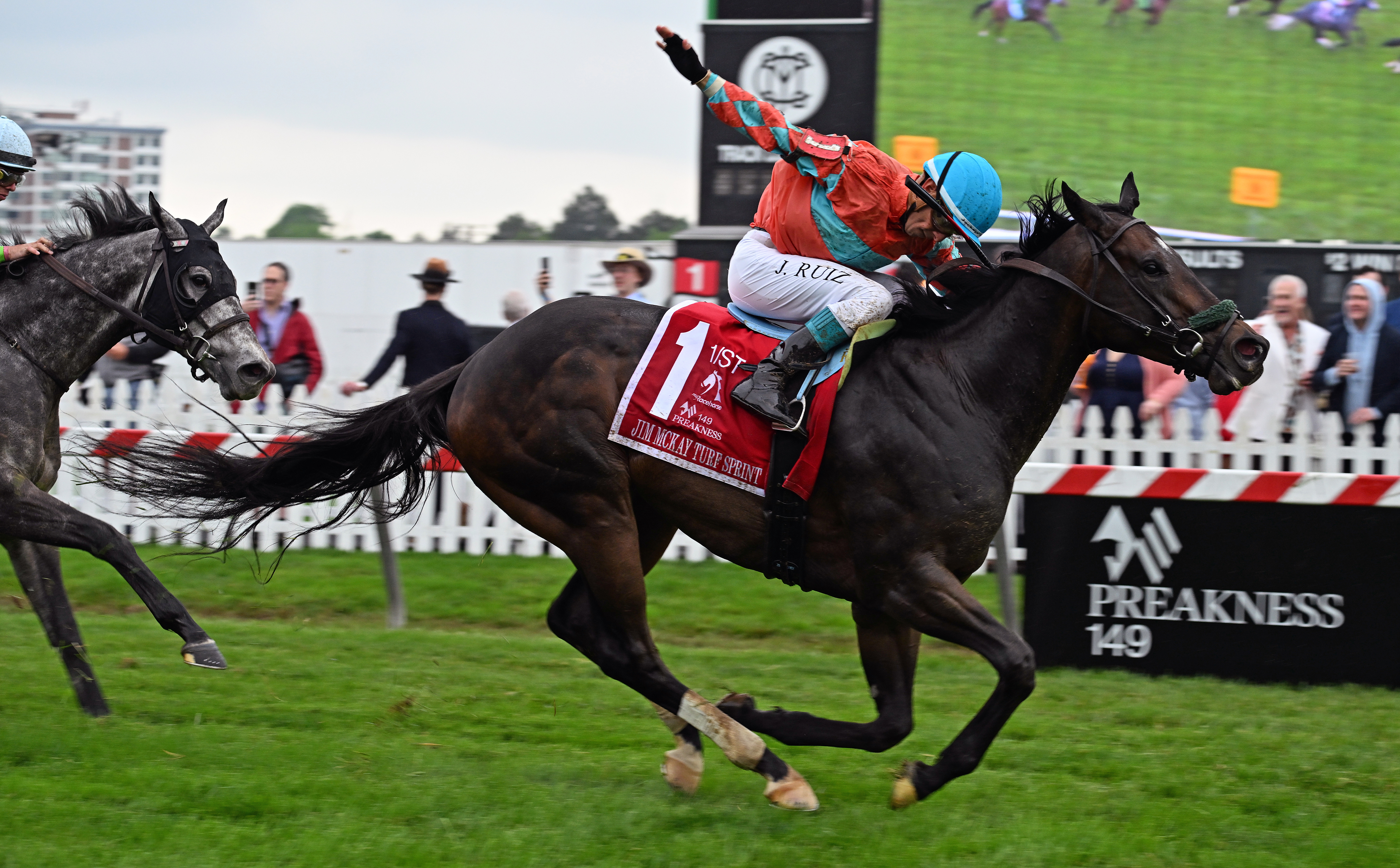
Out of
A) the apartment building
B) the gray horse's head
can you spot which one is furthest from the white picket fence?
the apartment building

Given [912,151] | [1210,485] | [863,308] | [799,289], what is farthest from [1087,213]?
[912,151]

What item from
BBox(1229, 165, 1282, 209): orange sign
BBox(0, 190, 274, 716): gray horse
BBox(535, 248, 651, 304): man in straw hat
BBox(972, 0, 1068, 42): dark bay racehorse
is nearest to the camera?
BBox(0, 190, 274, 716): gray horse

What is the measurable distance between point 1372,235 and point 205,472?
1224 centimetres

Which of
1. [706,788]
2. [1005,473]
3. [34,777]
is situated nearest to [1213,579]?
[1005,473]

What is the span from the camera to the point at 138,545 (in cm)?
902

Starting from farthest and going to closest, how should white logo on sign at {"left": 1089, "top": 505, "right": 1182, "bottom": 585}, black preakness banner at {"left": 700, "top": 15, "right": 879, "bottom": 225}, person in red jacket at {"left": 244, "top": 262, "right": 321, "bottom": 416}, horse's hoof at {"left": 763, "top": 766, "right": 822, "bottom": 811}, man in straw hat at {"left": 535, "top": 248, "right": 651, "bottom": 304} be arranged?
black preakness banner at {"left": 700, "top": 15, "right": 879, "bottom": 225}
man in straw hat at {"left": 535, "top": 248, "right": 651, "bottom": 304}
person in red jacket at {"left": 244, "top": 262, "right": 321, "bottom": 416}
white logo on sign at {"left": 1089, "top": 505, "right": 1182, "bottom": 585}
horse's hoof at {"left": 763, "top": 766, "right": 822, "bottom": 811}

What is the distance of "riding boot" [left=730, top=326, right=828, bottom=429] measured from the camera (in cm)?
452

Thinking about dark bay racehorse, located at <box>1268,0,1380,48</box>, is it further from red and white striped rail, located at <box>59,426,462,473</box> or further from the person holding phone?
red and white striped rail, located at <box>59,426,462,473</box>

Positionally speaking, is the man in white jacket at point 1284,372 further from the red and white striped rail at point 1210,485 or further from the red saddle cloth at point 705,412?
the red saddle cloth at point 705,412

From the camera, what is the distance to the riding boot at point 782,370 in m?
4.52

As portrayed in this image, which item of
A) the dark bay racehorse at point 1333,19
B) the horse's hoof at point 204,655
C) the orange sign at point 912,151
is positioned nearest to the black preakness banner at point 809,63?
the orange sign at point 912,151

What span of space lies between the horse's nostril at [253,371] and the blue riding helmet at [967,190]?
2503mm

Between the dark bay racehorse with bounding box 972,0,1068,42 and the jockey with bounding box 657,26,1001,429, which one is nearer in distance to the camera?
the jockey with bounding box 657,26,1001,429

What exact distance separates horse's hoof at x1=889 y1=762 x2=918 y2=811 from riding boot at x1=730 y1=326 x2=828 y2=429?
45.4 inches
